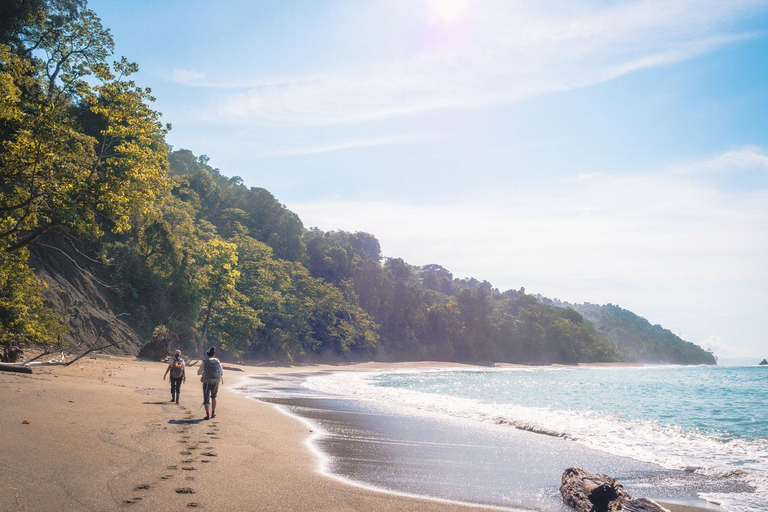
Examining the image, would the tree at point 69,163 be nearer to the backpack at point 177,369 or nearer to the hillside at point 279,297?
the hillside at point 279,297

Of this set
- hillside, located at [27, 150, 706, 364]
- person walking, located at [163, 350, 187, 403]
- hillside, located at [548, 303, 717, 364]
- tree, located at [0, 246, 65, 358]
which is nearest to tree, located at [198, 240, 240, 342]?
hillside, located at [27, 150, 706, 364]

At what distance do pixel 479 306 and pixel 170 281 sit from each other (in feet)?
249

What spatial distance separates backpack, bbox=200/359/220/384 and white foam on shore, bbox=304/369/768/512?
292 inches

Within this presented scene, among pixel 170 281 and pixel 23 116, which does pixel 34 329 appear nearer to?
pixel 23 116

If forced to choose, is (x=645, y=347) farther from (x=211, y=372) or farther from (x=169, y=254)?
(x=211, y=372)

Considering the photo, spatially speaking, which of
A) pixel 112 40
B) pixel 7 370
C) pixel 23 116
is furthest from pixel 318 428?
pixel 112 40

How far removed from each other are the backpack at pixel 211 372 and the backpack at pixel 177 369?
178cm

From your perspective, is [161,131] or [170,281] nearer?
[161,131]

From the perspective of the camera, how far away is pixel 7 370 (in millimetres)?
12398

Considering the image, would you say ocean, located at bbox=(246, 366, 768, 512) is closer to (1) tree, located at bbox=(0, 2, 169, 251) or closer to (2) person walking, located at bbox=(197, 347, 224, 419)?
(2) person walking, located at bbox=(197, 347, 224, 419)

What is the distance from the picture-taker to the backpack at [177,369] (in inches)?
518

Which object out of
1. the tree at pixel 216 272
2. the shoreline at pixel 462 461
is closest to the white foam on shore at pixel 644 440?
the shoreline at pixel 462 461

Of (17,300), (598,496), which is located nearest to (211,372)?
(17,300)

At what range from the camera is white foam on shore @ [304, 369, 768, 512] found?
8977 millimetres
